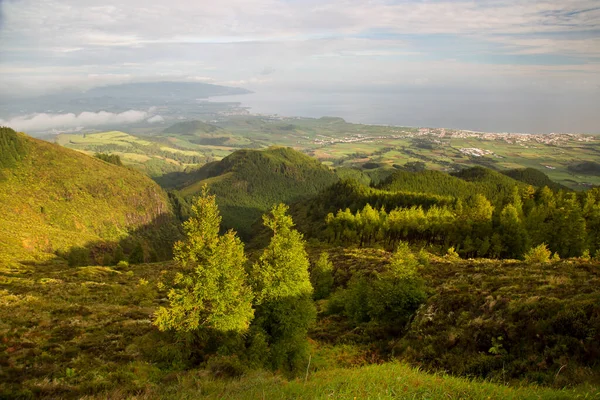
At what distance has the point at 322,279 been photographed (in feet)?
178

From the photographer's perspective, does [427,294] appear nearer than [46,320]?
No

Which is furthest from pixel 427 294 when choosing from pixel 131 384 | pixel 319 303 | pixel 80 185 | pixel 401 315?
pixel 80 185

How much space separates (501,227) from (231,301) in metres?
71.1

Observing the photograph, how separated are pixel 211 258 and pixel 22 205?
185 metres

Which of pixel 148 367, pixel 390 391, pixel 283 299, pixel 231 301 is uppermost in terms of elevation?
pixel 390 391

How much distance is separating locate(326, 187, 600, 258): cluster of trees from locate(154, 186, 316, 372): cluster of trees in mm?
55737

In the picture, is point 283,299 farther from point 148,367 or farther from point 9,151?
point 9,151

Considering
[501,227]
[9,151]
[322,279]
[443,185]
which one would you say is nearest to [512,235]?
[501,227]

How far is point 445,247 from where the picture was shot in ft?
257

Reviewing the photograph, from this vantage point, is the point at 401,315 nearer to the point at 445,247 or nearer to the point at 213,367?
the point at 213,367

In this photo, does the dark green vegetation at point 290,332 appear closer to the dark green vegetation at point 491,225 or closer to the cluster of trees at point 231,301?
the cluster of trees at point 231,301

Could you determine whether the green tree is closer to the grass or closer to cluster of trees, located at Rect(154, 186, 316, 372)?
cluster of trees, located at Rect(154, 186, 316, 372)

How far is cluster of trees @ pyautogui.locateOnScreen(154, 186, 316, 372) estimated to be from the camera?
2083 cm

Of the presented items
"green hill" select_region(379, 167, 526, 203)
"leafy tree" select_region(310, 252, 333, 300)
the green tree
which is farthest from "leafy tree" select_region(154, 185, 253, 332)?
"green hill" select_region(379, 167, 526, 203)
